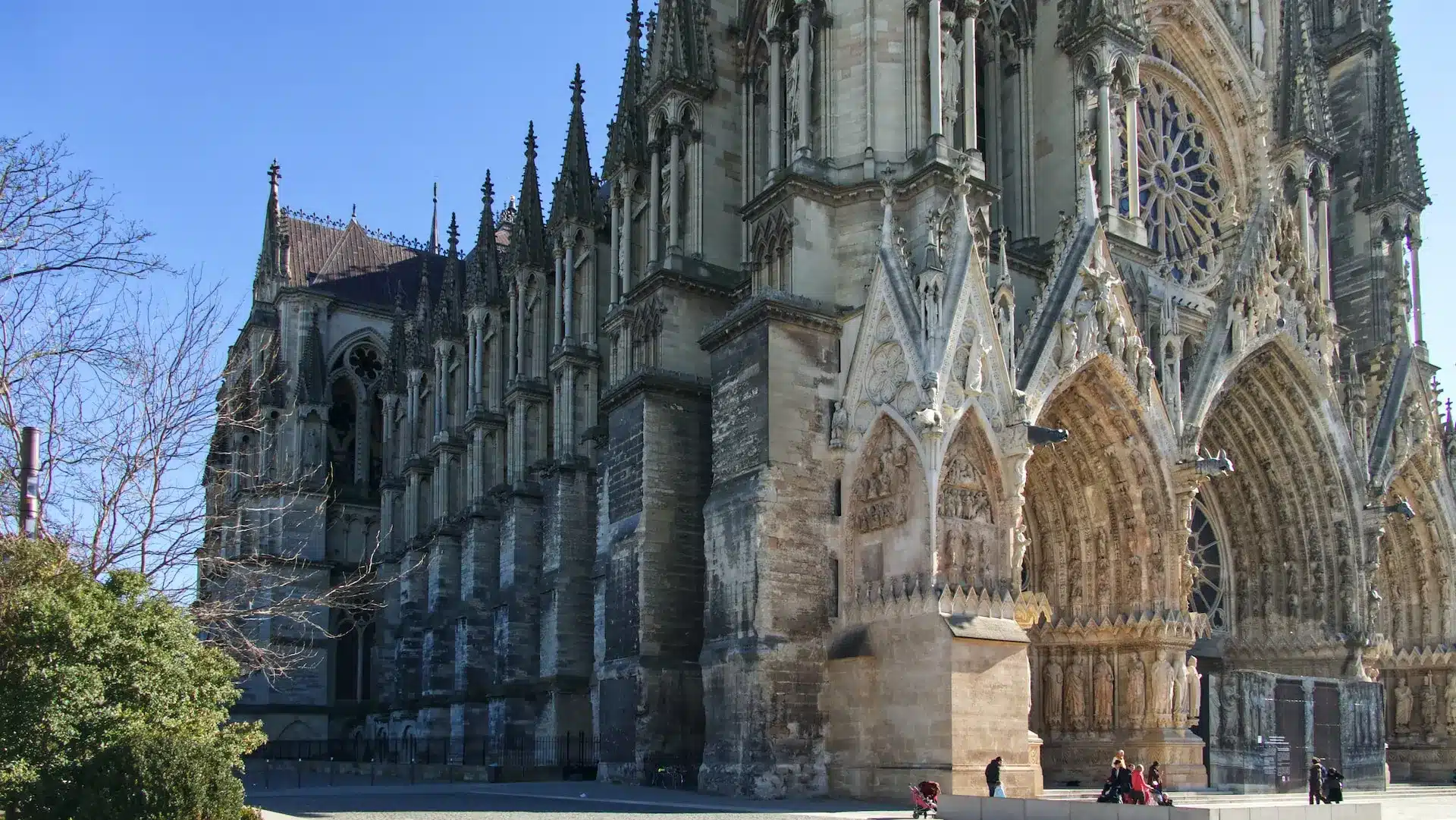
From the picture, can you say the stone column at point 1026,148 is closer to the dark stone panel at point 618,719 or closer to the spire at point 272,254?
the dark stone panel at point 618,719

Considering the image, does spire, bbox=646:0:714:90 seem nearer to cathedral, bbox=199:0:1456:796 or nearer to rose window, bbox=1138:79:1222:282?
cathedral, bbox=199:0:1456:796

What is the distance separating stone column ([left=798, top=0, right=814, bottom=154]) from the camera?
75.6ft

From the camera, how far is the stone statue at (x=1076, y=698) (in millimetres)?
23203

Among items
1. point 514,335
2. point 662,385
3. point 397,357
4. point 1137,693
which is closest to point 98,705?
point 662,385

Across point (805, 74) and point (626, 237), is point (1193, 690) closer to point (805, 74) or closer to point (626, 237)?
point (805, 74)

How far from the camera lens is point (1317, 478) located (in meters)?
26.8

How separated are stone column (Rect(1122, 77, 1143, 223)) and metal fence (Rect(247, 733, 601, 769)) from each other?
1396cm

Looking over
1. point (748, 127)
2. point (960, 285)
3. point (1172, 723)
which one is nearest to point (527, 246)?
point (748, 127)

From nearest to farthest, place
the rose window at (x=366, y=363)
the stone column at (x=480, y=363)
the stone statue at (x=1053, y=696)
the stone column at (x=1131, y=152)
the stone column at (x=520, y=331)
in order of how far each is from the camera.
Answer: the stone statue at (x=1053, y=696), the stone column at (x=1131, y=152), the stone column at (x=520, y=331), the stone column at (x=480, y=363), the rose window at (x=366, y=363)

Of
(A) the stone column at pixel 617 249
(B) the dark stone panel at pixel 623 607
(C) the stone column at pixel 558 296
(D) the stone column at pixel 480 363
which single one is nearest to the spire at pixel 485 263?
(D) the stone column at pixel 480 363

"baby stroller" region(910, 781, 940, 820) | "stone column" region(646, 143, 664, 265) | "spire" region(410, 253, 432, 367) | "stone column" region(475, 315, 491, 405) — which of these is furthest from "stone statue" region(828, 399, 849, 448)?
"spire" region(410, 253, 432, 367)

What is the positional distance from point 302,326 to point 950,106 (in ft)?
108

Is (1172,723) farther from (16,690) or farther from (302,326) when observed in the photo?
(302,326)

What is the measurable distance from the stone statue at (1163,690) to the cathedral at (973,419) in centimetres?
5
